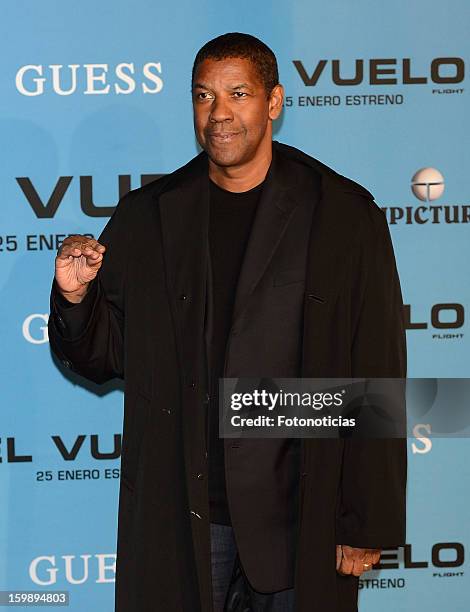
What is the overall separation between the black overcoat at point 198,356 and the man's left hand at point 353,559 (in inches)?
1.1

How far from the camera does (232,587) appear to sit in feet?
6.62

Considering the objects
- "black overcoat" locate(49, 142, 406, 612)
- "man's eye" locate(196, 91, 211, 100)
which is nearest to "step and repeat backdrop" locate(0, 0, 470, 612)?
"black overcoat" locate(49, 142, 406, 612)

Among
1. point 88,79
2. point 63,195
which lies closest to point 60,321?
point 63,195

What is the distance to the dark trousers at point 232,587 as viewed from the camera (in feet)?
6.47

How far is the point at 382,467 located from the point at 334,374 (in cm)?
22

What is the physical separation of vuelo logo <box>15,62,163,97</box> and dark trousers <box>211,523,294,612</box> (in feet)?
4.17

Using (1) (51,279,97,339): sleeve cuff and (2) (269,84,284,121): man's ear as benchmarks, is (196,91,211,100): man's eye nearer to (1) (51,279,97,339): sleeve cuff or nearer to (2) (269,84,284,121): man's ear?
(2) (269,84,284,121): man's ear

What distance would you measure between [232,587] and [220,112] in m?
1.00

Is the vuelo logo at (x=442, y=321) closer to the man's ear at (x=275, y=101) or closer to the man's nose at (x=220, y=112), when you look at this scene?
the man's ear at (x=275, y=101)

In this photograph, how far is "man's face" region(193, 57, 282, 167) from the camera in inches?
76.0

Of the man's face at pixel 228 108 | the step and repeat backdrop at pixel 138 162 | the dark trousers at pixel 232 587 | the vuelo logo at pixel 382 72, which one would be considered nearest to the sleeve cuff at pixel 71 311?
the man's face at pixel 228 108

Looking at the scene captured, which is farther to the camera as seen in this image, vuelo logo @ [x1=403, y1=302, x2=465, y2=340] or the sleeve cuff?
vuelo logo @ [x1=403, y1=302, x2=465, y2=340]

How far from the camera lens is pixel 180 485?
198 cm

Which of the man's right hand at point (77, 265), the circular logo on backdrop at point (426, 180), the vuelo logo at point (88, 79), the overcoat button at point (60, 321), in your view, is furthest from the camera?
the circular logo on backdrop at point (426, 180)
